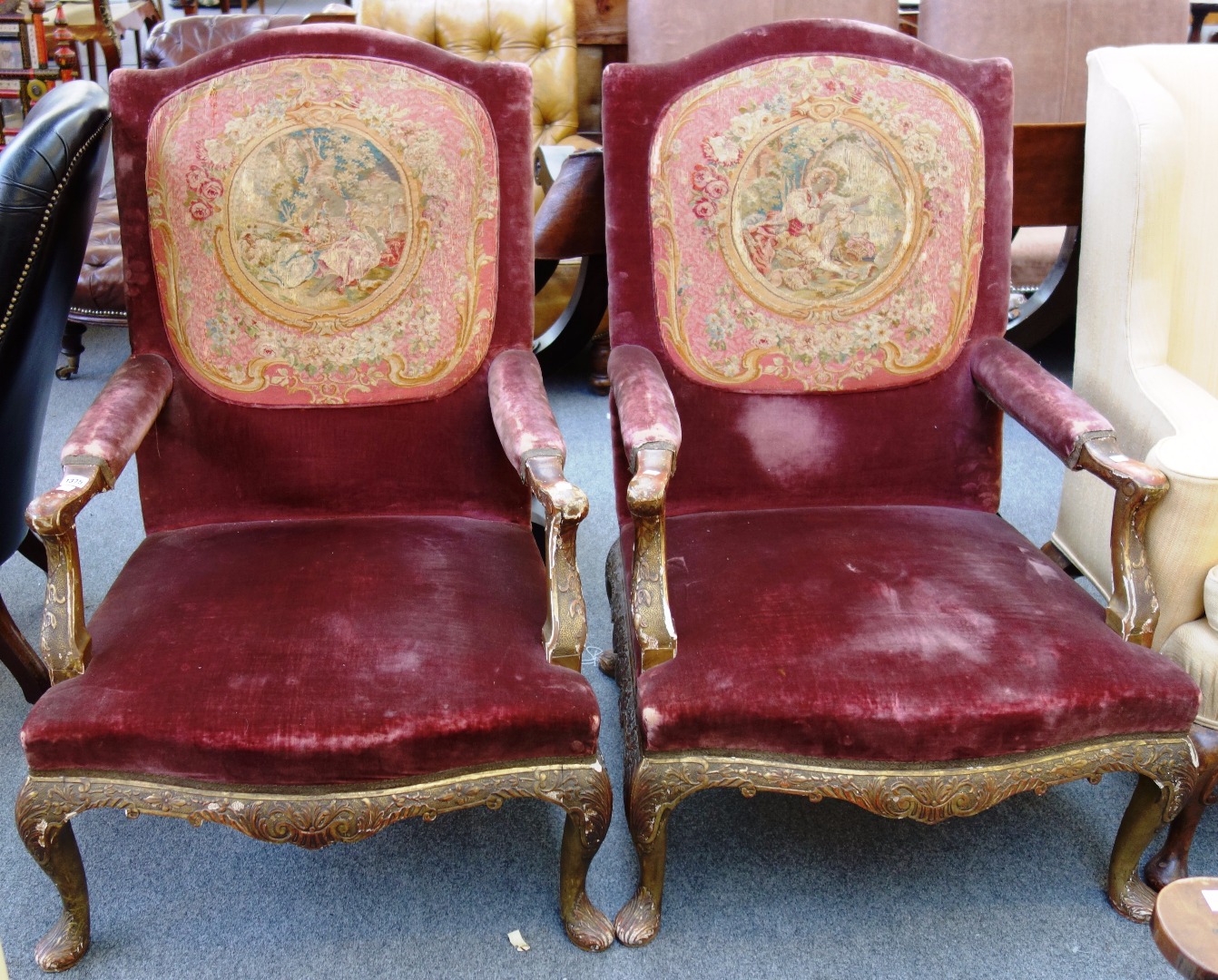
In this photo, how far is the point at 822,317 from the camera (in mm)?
1603

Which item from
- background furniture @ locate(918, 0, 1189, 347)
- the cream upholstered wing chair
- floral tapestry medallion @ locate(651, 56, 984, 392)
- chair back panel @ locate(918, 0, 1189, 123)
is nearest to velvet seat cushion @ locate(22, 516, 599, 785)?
floral tapestry medallion @ locate(651, 56, 984, 392)

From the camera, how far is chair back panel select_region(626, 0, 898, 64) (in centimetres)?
282

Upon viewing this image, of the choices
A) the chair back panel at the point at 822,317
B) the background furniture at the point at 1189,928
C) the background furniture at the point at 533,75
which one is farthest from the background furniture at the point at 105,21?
the background furniture at the point at 1189,928

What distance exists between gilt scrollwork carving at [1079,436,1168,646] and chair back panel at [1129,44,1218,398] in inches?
18.2

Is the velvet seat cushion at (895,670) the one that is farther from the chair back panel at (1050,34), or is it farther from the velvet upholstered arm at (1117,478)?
the chair back panel at (1050,34)

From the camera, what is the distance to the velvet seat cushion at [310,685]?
3.79 feet

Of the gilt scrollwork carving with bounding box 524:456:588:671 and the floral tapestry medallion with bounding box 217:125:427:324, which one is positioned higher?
the floral tapestry medallion with bounding box 217:125:427:324

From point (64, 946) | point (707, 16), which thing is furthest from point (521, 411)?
point (707, 16)

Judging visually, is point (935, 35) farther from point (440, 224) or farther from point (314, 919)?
point (314, 919)

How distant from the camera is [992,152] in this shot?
1606mm

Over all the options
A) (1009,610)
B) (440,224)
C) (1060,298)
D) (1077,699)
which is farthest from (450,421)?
(1060,298)

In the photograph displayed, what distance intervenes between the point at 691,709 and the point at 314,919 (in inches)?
23.7

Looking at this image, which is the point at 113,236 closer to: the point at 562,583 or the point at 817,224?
the point at 817,224

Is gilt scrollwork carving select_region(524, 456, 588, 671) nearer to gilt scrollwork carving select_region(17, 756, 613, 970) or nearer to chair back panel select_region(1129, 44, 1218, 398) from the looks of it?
gilt scrollwork carving select_region(17, 756, 613, 970)
